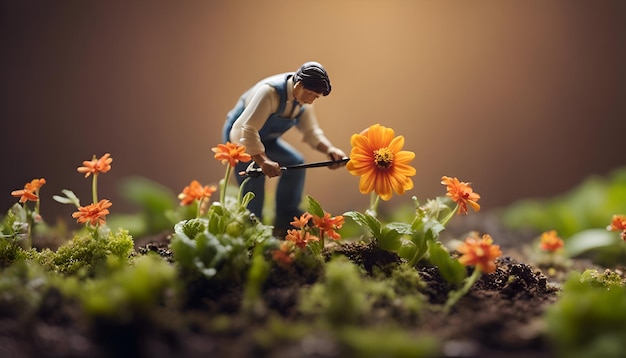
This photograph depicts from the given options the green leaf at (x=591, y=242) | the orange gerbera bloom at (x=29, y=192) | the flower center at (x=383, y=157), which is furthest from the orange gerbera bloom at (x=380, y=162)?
the green leaf at (x=591, y=242)

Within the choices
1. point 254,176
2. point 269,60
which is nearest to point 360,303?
point 254,176

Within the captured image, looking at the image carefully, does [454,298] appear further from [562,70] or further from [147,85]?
[562,70]

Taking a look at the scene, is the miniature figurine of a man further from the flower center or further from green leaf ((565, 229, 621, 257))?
green leaf ((565, 229, 621, 257))

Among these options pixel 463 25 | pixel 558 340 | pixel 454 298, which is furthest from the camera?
pixel 463 25

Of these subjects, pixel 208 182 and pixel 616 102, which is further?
pixel 616 102

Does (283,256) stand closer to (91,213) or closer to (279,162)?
(279,162)

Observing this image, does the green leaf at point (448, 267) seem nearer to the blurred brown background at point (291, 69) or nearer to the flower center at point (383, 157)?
the flower center at point (383, 157)
